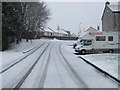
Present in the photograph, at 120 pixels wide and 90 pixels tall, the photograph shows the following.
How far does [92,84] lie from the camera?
13.7 meters

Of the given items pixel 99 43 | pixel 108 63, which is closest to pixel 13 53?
pixel 99 43

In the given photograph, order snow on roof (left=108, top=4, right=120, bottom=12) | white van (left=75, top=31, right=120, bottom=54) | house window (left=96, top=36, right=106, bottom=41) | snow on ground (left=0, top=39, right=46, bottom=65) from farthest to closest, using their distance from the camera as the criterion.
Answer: snow on roof (left=108, top=4, right=120, bottom=12) < house window (left=96, top=36, right=106, bottom=41) < white van (left=75, top=31, right=120, bottom=54) < snow on ground (left=0, top=39, right=46, bottom=65)

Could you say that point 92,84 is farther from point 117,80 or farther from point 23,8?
point 23,8

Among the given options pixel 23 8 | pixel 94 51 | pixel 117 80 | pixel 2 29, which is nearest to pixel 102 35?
pixel 94 51

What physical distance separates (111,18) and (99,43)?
2801 cm

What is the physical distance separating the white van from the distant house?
21225 millimetres

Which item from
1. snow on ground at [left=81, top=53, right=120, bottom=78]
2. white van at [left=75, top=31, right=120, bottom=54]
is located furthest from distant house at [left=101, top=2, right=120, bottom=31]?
snow on ground at [left=81, top=53, right=120, bottom=78]

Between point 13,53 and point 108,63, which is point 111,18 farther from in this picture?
point 108,63

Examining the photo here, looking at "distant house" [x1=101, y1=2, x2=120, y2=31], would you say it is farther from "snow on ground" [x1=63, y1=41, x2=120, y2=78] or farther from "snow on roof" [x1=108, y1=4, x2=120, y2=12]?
"snow on ground" [x1=63, y1=41, x2=120, y2=78]

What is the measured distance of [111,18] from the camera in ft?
218

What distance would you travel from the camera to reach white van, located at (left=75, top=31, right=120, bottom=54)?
3931cm

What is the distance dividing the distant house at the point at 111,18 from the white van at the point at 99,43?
836 inches

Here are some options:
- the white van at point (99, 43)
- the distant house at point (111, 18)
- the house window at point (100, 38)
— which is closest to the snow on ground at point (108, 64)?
the white van at point (99, 43)

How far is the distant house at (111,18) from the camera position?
63375 mm
